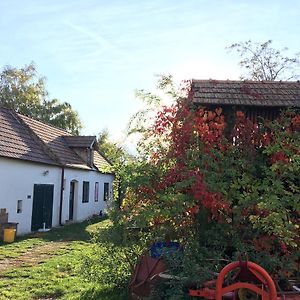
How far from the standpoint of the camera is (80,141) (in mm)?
24219

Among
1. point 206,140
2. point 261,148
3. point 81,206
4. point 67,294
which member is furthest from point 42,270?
point 81,206

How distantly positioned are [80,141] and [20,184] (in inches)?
342

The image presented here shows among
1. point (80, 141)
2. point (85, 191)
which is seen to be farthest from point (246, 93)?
point (80, 141)

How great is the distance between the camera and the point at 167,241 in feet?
22.7

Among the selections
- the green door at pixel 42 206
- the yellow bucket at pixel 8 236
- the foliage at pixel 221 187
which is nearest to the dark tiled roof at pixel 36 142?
Answer: the green door at pixel 42 206

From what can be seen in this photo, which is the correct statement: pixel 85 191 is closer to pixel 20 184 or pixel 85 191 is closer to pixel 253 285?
pixel 20 184

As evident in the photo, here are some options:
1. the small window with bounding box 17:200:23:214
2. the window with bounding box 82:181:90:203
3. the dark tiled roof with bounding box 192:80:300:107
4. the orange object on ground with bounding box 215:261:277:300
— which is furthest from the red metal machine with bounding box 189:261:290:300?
the window with bounding box 82:181:90:203

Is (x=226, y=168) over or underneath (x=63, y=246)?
over

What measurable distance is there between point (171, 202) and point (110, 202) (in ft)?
6.13

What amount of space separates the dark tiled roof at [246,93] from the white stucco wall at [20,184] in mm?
8663

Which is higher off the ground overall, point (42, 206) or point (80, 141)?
point (80, 141)

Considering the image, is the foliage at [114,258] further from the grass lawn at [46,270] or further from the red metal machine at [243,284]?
the red metal machine at [243,284]

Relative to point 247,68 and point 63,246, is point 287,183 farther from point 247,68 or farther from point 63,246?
point 247,68

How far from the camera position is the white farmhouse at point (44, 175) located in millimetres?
15422
